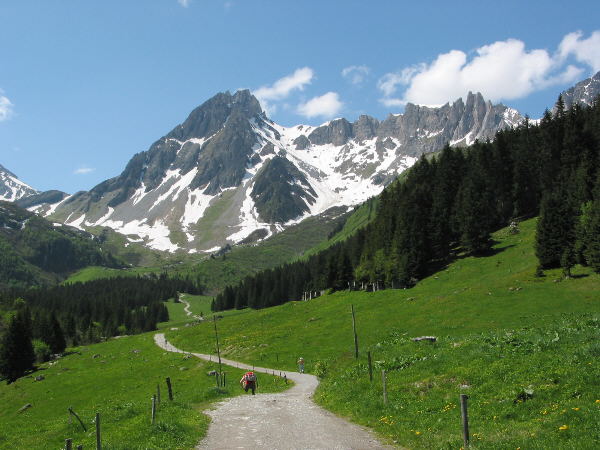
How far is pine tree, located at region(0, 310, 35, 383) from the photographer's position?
98.8 m

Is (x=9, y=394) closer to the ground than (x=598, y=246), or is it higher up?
closer to the ground

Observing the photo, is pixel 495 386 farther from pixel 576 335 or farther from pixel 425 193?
pixel 425 193

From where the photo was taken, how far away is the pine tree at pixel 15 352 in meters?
98.8

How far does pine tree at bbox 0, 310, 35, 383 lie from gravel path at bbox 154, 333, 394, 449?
90700mm

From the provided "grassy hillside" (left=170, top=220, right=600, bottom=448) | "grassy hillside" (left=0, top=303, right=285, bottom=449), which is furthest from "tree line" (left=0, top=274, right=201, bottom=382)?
"grassy hillside" (left=170, top=220, right=600, bottom=448)

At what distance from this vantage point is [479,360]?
23.2 meters

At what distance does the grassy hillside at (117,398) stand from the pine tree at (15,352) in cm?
420

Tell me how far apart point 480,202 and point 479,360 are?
237 ft

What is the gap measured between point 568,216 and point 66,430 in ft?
221

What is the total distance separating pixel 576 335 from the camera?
2309 centimetres

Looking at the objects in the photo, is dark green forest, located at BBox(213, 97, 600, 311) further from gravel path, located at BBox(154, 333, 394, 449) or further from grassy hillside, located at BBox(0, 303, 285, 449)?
gravel path, located at BBox(154, 333, 394, 449)

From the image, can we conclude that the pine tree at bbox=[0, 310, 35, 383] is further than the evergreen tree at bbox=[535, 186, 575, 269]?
Yes

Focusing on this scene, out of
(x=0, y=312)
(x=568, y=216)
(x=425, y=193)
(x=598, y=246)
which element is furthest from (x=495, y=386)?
(x=0, y=312)

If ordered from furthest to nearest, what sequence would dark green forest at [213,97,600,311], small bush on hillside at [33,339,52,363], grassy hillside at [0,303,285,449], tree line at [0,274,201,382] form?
small bush on hillside at [33,339,52,363] < tree line at [0,274,201,382] < dark green forest at [213,97,600,311] < grassy hillside at [0,303,285,449]
